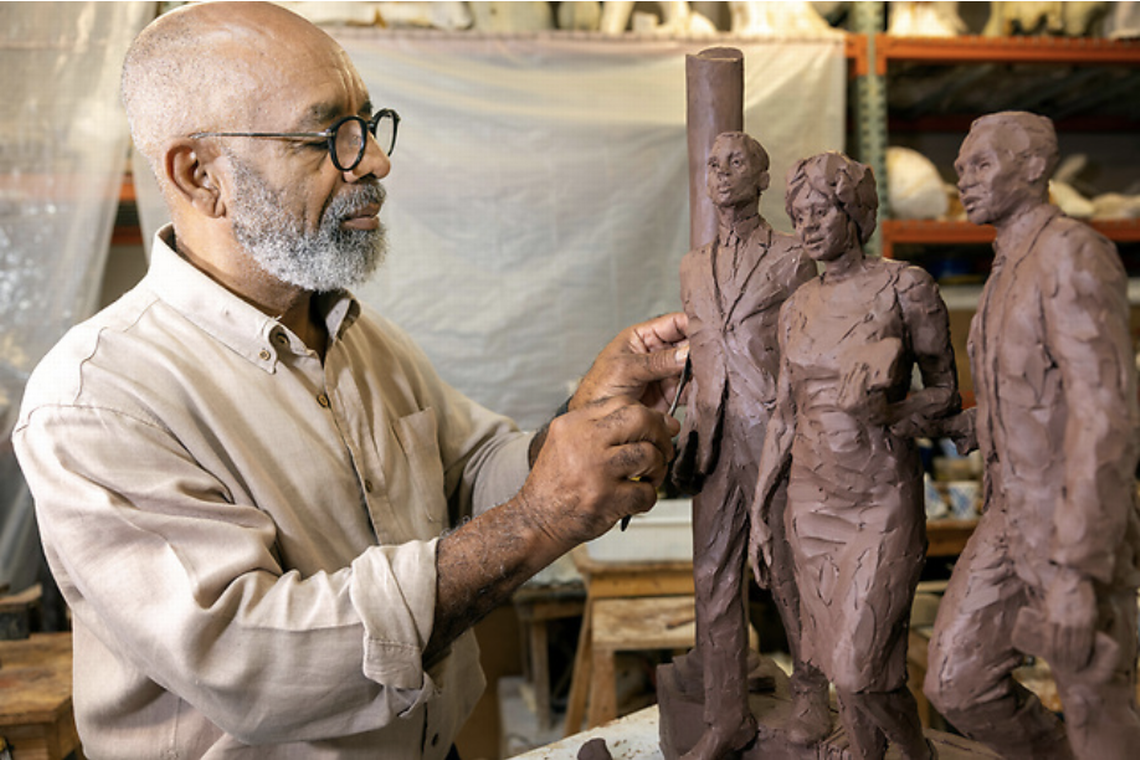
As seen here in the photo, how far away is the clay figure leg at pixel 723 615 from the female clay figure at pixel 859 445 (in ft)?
0.76

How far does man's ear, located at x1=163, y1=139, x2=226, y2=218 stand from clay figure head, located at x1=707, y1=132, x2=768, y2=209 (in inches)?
28.2

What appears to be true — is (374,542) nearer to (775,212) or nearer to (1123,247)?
(775,212)

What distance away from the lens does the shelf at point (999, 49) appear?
8.68 ft

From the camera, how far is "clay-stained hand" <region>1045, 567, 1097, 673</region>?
784 mm

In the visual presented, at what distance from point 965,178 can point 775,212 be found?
1534 millimetres

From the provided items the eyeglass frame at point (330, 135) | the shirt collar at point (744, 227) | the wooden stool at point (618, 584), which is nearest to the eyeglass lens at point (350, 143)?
the eyeglass frame at point (330, 135)

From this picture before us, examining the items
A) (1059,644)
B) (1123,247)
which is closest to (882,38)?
(1123,247)

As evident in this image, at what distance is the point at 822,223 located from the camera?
1.05m

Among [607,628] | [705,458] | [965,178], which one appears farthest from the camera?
[607,628]

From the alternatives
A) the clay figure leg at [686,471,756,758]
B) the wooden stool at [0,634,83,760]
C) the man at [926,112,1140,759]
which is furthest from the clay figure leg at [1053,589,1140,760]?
the wooden stool at [0,634,83,760]

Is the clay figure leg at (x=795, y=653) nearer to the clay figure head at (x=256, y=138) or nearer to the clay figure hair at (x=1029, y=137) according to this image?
the clay figure hair at (x=1029, y=137)

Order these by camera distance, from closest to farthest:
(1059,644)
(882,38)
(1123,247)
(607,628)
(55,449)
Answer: (1059,644)
(55,449)
(607,628)
(882,38)
(1123,247)

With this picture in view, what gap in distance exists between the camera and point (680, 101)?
2.72 m

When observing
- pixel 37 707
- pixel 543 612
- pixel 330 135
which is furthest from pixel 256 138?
pixel 543 612
